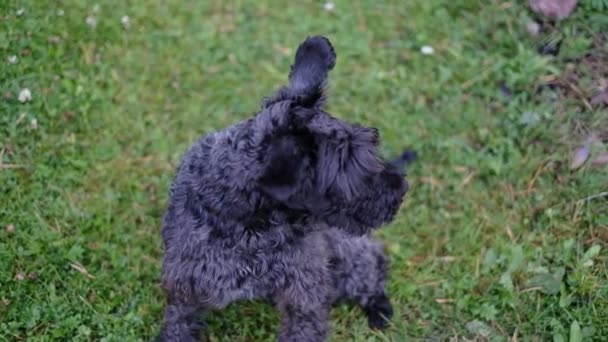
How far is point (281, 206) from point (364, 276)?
3.99 feet

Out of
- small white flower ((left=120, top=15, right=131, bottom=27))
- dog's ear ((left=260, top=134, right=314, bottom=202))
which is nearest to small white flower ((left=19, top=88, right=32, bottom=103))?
small white flower ((left=120, top=15, right=131, bottom=27))

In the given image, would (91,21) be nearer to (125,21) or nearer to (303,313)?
(125,21)

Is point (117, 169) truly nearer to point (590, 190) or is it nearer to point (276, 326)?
point (276, 326)

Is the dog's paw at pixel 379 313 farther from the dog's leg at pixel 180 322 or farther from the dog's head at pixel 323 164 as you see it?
the dog's leg at pixel 180 322

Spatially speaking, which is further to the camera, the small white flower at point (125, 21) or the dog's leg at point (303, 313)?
the small white flower at point (125, 21)

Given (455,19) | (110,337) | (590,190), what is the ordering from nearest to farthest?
1. (110,337)
2. (590,190)
3. (455,19)

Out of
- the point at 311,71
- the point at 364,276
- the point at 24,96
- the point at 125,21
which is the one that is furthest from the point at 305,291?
the point at 125,21

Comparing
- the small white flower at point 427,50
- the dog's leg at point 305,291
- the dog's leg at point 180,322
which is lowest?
the dog's leg at point 180,322

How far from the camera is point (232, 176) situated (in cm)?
318

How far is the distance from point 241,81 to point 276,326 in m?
2.24

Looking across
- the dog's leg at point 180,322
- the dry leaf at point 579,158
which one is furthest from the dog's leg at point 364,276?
the dry leaf at point 579,158

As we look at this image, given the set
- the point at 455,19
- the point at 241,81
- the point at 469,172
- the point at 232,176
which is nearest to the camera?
the point at 232,176

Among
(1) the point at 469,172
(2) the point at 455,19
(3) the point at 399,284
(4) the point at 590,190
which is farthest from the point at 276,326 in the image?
(2) the point at 455,19

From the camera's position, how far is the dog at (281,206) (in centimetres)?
311
